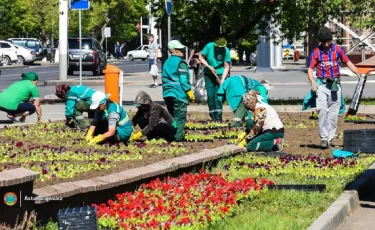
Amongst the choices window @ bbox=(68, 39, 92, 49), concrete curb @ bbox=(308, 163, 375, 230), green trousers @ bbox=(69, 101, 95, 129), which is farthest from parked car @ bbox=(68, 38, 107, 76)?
concrete curb @ bbox=(308, 163, 375, 230)

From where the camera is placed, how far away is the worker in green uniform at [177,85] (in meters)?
16.4

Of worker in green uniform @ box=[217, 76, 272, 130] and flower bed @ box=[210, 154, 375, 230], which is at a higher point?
worker in green uniform @ box=[217, 76, 272, 130]

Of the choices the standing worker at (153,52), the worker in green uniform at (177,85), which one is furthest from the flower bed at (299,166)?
the standing worker at (153,52)

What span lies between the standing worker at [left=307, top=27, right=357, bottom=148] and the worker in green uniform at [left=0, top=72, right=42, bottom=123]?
23.0 ft

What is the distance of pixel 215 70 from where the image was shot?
2027 cm

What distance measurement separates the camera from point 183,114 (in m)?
16.4

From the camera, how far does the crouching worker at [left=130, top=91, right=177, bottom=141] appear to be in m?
15.5

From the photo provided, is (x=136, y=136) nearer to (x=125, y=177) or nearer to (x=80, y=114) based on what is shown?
(x=80, y=114)

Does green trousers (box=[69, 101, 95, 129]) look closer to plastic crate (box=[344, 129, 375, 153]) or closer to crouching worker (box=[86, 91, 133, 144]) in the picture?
crouching worker (box=[86, 91, 133, 144])

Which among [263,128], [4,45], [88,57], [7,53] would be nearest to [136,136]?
[263,128]

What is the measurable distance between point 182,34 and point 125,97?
4.12 meters

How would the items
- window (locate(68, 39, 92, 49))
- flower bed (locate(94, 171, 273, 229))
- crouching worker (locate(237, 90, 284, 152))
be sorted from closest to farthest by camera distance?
1. flower bed (locate(94, 171, 273, 229))
2. crouching worker (locate(237, 90, 284, 152))
3. window (locate(68, 39, 92, 49))

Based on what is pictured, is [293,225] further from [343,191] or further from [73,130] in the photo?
[73,130]

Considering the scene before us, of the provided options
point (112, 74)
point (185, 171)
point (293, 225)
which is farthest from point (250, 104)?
point (112, 74)
